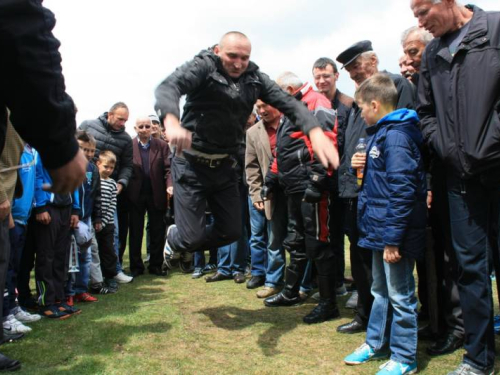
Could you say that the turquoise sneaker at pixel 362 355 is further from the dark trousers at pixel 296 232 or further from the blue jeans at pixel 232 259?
the blue jeans at pixel 232 259

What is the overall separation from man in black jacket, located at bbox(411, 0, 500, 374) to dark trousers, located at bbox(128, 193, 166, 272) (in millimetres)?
5266

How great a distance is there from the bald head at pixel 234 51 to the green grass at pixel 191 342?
8.10 ft

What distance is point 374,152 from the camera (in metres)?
3.76

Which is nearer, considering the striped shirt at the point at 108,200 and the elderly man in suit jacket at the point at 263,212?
the elderly man in suit jacket at the point at 263,212

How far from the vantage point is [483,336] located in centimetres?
330

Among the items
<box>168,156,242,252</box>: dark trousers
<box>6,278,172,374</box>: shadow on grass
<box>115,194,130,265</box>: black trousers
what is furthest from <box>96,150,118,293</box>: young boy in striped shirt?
<box>168,156,242,252</box>: dark trousers

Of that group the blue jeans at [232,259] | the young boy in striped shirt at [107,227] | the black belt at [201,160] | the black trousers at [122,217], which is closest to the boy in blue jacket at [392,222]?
the black belt at [201,160]

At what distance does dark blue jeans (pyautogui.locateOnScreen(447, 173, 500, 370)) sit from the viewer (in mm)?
3309

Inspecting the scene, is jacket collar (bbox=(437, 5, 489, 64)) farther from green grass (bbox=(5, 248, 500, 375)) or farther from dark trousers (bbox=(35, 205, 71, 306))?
dark trousers (bbox=(35, 205, 71, 306))

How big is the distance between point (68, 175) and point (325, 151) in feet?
7.61

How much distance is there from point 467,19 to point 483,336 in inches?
88.3

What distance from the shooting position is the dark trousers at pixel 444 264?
380 cm

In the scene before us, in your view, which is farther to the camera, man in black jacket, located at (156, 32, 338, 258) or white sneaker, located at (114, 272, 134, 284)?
white sneaker, located at (114, 272, 134, 284)

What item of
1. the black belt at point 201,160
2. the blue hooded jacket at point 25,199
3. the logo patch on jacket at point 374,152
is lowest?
the blue hooded jacket at point 25,199
